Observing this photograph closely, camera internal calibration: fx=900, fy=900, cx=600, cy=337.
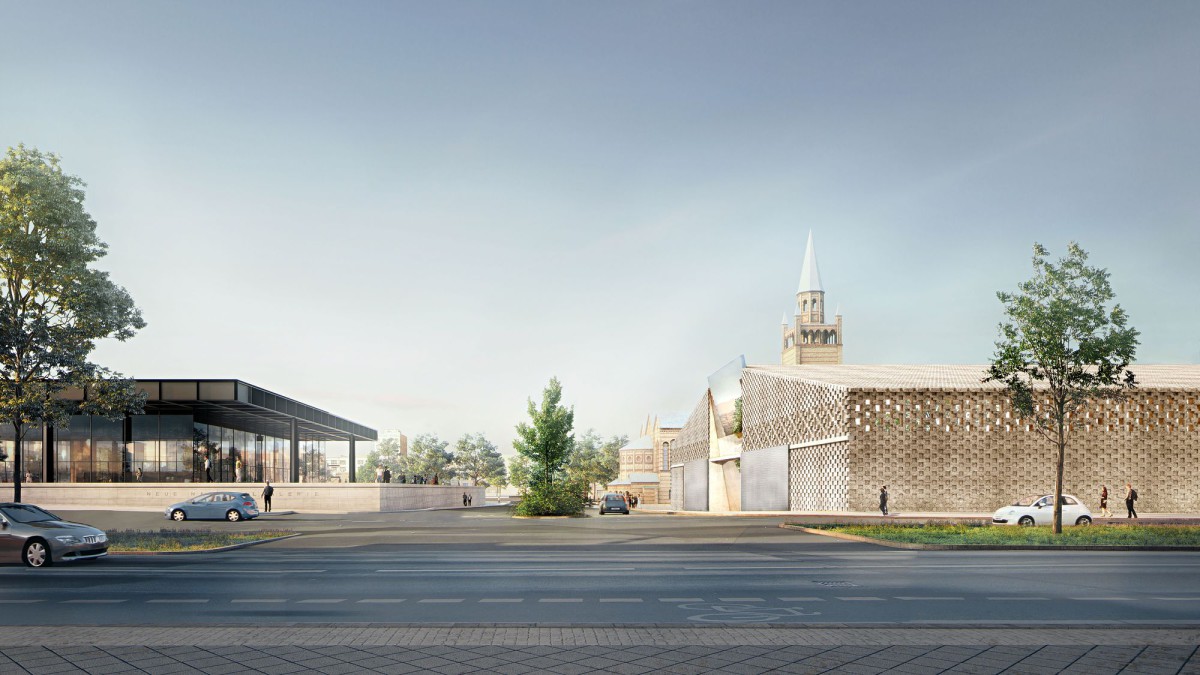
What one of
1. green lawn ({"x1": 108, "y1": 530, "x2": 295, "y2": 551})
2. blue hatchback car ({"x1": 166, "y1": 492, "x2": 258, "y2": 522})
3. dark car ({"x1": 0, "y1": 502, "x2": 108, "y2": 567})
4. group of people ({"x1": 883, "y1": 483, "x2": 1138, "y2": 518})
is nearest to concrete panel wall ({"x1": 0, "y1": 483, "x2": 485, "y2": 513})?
blue hatchback car ({"x1": 166, "y1": 492, "x2": 258, "y2": 522})

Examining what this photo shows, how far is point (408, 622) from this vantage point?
404 inches

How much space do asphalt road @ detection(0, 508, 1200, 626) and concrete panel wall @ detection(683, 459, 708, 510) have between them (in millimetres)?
59425

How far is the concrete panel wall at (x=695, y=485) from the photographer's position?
8393 cm

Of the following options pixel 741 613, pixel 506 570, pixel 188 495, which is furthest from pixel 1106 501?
pixel 188 495

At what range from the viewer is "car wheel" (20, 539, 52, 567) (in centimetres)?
1923

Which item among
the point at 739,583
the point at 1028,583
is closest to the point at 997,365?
the point at 1028,583

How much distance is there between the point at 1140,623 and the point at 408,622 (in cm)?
806

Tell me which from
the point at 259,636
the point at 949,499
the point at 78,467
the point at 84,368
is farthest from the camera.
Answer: the point at 78,467

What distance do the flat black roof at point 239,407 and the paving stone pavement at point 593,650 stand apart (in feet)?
100

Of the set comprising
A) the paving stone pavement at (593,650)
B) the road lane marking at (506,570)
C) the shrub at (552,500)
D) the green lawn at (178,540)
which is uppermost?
the paving stone pavement at (593,650)

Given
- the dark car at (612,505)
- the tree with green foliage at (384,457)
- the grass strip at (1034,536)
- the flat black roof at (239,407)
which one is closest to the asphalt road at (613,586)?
the grass strip at (1034,536)

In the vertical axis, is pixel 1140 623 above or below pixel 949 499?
above

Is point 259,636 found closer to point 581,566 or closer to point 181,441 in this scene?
point 581,566

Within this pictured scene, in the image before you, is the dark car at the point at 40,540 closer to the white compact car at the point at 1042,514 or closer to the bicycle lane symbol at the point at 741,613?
the bicycle lane symbol at the point at 741,613
